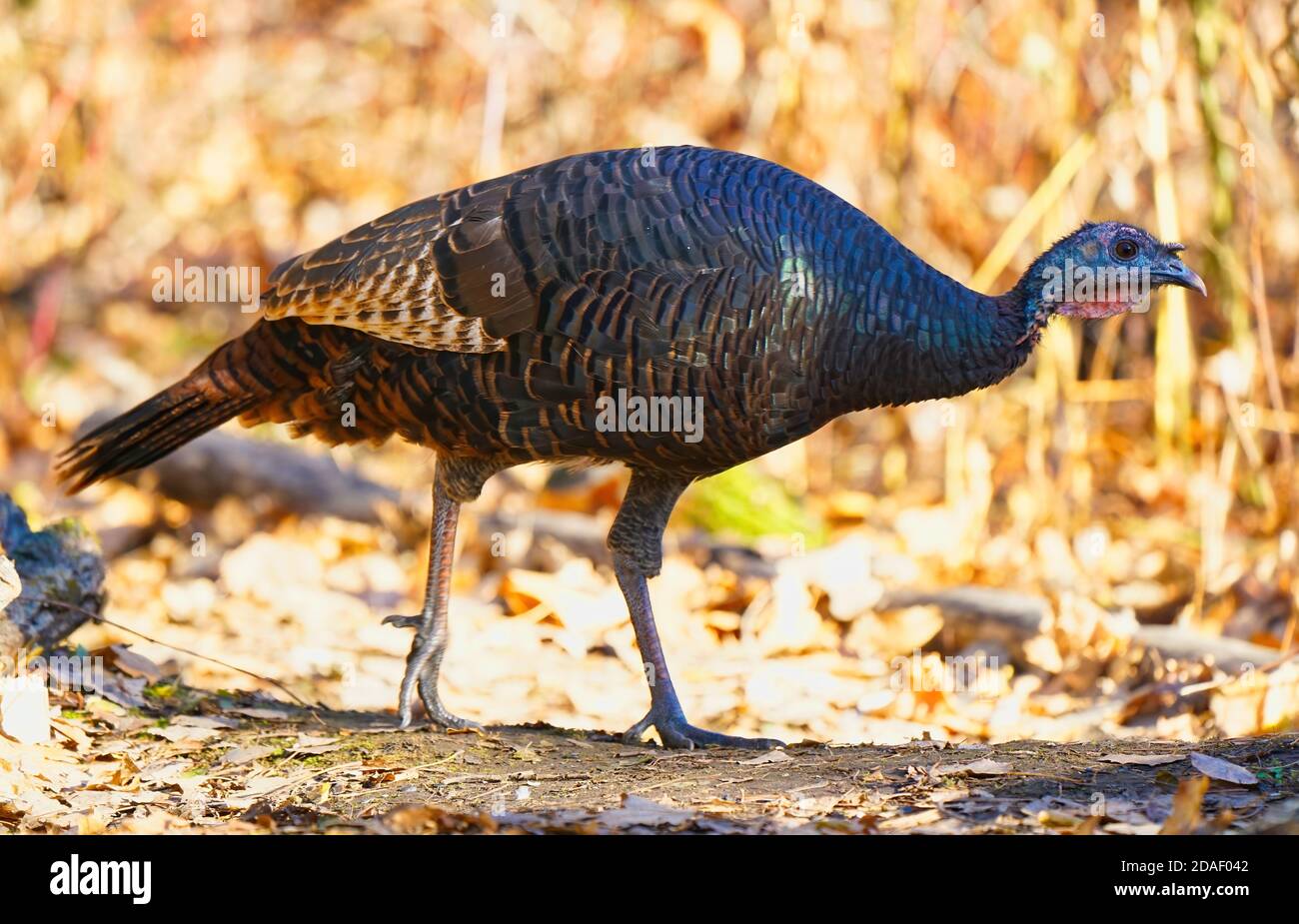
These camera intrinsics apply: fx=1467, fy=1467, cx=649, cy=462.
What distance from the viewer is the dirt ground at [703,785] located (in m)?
3.43

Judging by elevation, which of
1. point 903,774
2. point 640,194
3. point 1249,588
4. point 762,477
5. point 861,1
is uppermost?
point 861,1

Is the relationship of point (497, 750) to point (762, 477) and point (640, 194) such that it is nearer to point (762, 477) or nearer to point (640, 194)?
point (640, 194)

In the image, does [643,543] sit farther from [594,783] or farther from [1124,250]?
[1124,250]

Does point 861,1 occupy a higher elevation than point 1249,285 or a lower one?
higher

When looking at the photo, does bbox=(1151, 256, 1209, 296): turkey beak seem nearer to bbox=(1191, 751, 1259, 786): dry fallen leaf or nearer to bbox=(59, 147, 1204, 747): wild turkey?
bbox=(59, 147, 1204, 747): wild turkey

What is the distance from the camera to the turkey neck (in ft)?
14.7

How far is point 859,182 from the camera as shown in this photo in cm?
837

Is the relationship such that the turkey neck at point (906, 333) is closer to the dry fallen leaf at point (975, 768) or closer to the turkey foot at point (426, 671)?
the dry fallen leaf at point (975, 768)

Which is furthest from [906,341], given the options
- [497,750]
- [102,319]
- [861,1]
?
[102,319]

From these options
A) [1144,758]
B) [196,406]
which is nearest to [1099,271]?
[1144,758]

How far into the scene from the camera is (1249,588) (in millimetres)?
6492

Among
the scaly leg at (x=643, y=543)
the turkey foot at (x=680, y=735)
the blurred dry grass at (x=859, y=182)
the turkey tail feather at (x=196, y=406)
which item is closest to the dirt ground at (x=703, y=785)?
the turkey foot at (x=680, y=735)

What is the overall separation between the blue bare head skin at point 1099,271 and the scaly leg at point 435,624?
2.06m

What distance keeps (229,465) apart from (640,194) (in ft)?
12.8
